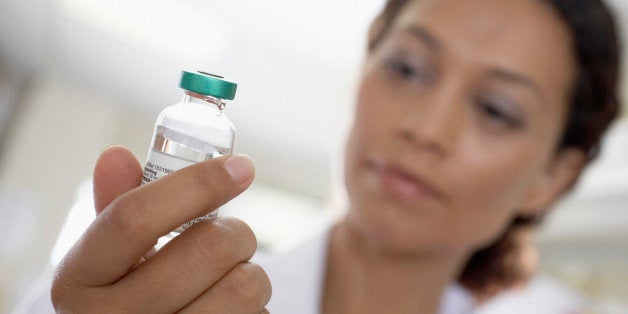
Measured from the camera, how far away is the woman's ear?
132 cm

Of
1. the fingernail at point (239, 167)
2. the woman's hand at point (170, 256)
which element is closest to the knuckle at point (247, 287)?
the woman's hand at point (170, 256)

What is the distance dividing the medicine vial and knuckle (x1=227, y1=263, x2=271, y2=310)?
72 mm

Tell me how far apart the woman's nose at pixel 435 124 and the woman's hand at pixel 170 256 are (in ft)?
1.46

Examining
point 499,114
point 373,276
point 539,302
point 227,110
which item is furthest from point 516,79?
point 227,110

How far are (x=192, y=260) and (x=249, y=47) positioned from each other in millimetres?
4046

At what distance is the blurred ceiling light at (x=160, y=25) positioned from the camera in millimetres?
4145

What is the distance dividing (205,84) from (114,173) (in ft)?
0.57

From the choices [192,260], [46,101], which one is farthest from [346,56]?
[46,101]

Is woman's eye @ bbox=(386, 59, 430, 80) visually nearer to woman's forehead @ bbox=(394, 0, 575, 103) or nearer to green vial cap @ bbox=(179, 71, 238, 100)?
woman's forehead @ bbox=(394, 0, 575, 103)

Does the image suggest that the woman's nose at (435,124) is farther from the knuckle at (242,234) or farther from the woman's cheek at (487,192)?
the knuckle at (242,234)

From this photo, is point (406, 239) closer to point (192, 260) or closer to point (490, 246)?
point (192, 260)

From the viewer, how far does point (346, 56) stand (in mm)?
4340

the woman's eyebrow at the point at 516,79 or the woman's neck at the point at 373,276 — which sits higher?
the woman's eyebrow at the point at 516,79

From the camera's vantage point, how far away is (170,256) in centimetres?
64
